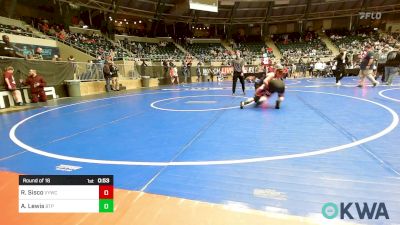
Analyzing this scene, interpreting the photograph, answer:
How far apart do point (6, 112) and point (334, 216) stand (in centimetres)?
981

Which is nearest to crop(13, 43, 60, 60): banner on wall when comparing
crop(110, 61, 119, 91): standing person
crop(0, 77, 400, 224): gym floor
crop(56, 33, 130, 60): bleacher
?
crop(56, 33, 130, 60): bleacher

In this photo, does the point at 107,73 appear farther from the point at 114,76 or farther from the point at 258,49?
the point at 258,49

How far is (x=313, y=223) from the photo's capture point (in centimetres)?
203

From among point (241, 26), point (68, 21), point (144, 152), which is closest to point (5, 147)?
point (144, 152)

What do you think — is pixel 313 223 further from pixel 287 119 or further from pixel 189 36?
pixel 189 36

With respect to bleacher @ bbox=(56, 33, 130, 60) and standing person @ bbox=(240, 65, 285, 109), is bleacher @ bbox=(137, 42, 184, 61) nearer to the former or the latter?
bleacher @ bbox=(56, 33, 130, 60)

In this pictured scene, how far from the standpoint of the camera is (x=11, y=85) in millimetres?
10000
